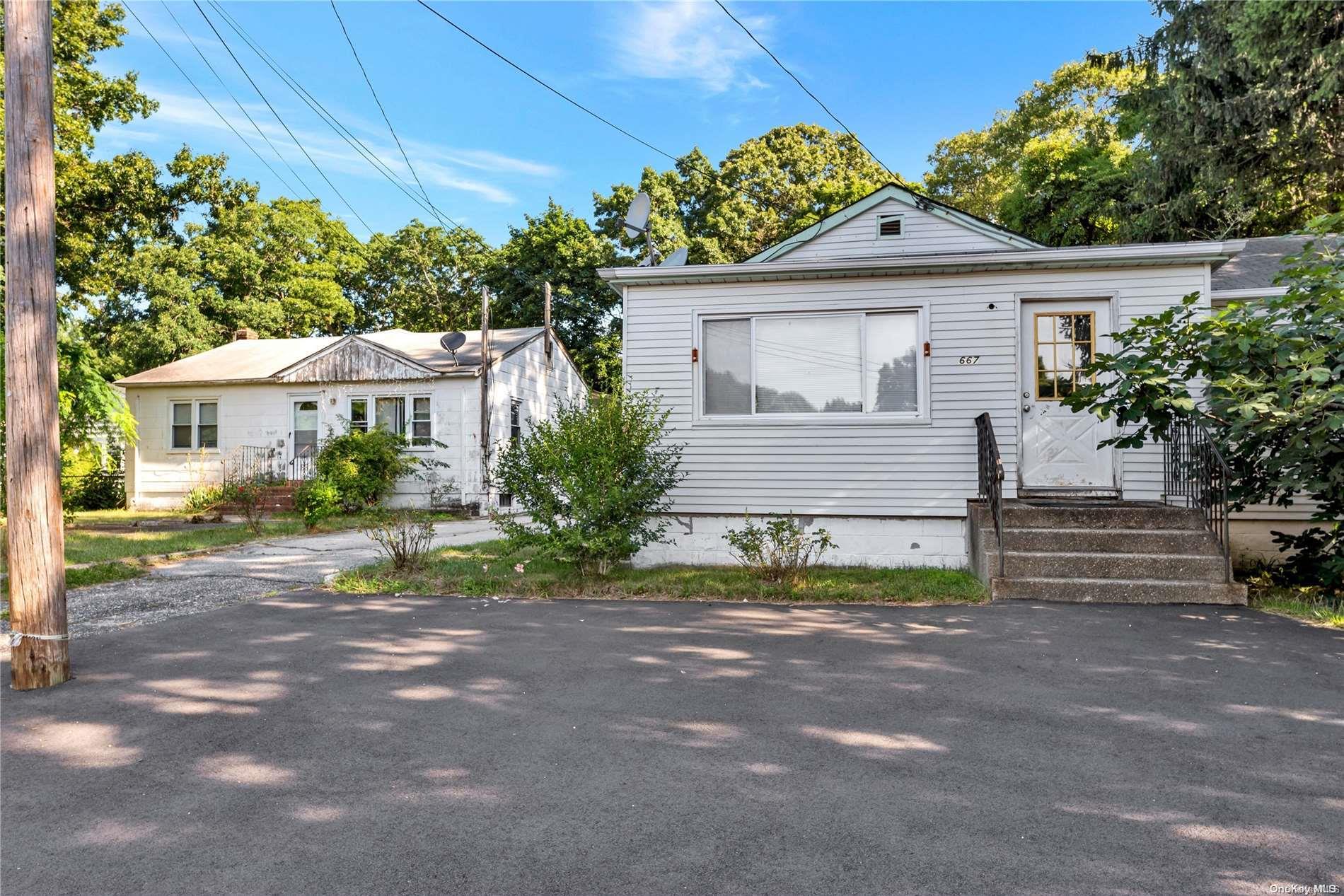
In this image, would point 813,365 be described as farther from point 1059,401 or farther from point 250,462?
point 250,462

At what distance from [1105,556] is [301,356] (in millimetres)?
20266

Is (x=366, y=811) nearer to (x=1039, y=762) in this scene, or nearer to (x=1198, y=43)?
(x=1039, y=762)

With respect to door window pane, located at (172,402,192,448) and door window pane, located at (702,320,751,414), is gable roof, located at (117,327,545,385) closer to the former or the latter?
door window pane, located at (172,402,192,448)

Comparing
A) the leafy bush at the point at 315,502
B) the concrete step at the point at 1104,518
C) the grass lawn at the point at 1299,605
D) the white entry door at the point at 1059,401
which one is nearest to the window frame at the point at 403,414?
the leafy bush at the point at 315,502

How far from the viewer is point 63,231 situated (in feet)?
71.1

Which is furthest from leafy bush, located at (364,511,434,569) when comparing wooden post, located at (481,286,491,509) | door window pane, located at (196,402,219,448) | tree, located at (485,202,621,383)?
tree, located at (485,202,621,383)

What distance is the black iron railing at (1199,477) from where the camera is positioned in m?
6.68

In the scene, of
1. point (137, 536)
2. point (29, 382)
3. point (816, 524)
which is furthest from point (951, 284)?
point (137, 536)

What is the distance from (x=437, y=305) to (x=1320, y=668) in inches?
1404

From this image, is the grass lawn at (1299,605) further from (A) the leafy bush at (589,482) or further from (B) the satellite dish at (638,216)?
(B) the satellite dish at (638,216)

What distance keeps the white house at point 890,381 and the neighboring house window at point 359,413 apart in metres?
11.4

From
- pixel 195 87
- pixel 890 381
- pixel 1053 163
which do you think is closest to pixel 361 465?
pixel 195 87

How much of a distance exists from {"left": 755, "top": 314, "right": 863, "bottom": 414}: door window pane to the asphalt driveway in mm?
3556

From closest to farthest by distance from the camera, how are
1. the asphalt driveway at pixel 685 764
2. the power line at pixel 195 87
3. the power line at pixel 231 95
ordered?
the asphalt driveway at pixel 685 764, the power line at pixel 231 95, the power line at pixel 195 87
